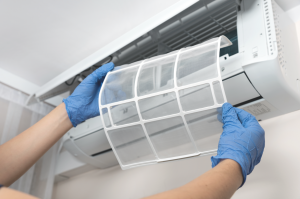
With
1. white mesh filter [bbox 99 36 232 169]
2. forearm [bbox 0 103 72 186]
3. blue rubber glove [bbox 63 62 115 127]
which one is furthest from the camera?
blue rubber glove [bbox 63 62 115 127]

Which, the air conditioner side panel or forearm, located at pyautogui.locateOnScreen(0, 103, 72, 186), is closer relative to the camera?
the air conditioner side panel

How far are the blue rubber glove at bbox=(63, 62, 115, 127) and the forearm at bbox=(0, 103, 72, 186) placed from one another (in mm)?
42

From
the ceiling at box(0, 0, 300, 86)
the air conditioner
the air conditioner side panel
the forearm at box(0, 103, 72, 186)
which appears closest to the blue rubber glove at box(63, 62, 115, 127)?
the forearm at box(0, 103, 72, 186)

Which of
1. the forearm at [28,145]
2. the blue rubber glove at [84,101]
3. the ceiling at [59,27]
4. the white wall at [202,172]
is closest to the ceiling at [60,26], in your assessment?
the ceiling at [59,27]

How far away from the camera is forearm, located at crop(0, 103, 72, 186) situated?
1.18m

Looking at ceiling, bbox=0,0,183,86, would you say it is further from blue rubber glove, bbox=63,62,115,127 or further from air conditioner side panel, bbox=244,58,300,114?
air conditioner side panel, bbox=244,58,300,114

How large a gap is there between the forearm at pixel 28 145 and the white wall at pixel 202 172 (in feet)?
2.07

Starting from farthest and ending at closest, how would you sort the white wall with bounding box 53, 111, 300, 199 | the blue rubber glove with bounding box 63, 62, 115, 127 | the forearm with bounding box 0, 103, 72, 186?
the blue rubber glove with bounding box 63, 62, 115, 127, the forearm with bounding box 0, 103, 72, 186, the white wall with bounding box 53, 111, 300, 199

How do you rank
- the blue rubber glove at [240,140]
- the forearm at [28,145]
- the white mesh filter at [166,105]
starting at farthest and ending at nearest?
the forearm at [28,145] < the white mesh filter at [166,105] < the blue rubber glove at [240,140]

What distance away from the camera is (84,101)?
51.5 inches

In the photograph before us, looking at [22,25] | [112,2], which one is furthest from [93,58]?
[22,25]

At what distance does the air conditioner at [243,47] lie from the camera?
41.0 inches

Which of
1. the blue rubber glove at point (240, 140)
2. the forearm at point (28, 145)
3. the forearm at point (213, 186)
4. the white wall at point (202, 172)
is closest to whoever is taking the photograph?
the forearm at point (213, 186)

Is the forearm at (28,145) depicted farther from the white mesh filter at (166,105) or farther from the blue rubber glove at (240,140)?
the blue rubber glove at (240,140)
